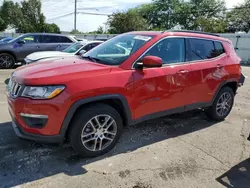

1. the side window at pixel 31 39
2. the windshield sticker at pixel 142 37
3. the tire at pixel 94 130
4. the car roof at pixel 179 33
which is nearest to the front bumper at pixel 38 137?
the tire at pixel 94 130

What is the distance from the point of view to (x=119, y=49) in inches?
163

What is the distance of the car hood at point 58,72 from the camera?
119 inches

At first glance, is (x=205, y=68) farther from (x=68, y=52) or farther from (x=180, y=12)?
(x=180, y=12)

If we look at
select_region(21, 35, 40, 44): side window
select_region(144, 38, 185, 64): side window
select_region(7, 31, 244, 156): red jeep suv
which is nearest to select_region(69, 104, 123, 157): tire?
select_region(7, 31, 244, 156): red jeep suv

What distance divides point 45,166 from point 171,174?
1.67 m

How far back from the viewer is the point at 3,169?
3113 mm

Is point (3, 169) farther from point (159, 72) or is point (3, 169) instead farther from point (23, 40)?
point (23, 40)

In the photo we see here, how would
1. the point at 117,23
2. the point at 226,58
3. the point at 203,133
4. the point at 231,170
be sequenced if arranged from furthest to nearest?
the point at 117,23
the point at 226,58
the point at 203,133
the point at 231,170

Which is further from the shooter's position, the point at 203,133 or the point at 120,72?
the point at 203,133

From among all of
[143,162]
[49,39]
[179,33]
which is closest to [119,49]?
[179,33]

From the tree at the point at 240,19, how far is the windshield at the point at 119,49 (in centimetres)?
5011

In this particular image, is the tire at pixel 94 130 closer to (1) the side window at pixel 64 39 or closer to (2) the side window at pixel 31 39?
(2) the side window at pixel 31 39

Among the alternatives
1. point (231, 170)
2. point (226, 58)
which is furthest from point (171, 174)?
point (226, 58)

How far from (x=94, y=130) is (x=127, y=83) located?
2.65 ft
